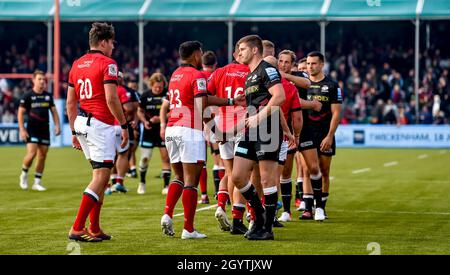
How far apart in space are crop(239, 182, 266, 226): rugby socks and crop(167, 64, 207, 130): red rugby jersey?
914 mm

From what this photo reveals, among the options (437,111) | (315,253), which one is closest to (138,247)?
(315,253)

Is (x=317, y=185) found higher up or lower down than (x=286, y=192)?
higher up

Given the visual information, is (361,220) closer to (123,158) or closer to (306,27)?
(123,158)

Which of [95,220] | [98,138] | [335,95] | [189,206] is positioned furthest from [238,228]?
[335,95]

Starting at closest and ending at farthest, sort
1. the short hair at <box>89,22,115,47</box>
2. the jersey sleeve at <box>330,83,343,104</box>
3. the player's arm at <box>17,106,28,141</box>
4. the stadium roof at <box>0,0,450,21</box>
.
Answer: the short hair at <box>89,22,115,47</box> < the jersey sleeve at <box>330,83,343,104</box> < the player's arm at <box>17,106,28,141</box> < the stadium roof at <box>0,0,450,21</box>

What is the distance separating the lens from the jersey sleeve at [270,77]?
10883mm

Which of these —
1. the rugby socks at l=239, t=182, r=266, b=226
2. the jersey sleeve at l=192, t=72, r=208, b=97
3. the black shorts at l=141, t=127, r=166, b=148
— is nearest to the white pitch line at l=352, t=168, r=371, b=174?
the black shorts at l=141, t=127, r=166, b=148

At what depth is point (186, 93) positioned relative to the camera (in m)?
11.5

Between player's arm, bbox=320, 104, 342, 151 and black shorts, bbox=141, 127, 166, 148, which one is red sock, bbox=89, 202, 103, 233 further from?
black shorts, bbox=141, 127, 166, 148

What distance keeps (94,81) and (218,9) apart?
3064 cm

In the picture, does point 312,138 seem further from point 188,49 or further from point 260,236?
point 188,49

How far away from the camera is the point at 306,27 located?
5012cm

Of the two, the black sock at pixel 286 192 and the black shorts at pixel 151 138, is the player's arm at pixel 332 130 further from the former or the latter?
the black shorts at pixel 151 138

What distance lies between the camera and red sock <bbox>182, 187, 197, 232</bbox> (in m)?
11.4
